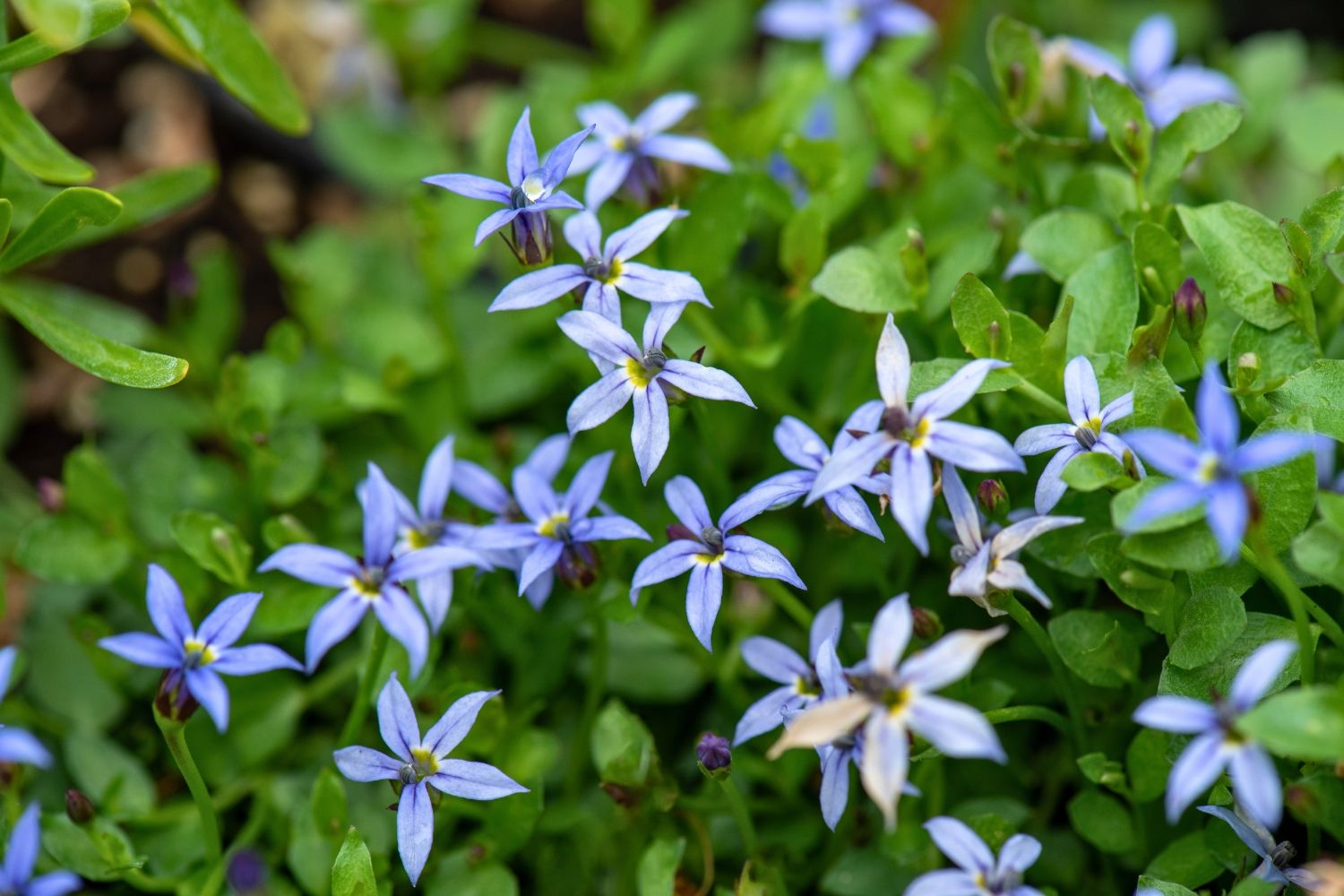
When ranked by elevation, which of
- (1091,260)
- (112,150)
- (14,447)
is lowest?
(14,447)

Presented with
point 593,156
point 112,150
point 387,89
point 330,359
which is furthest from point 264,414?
point 112,150

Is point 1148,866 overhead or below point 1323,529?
below

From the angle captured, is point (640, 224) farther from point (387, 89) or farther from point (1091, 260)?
point (387, 89)

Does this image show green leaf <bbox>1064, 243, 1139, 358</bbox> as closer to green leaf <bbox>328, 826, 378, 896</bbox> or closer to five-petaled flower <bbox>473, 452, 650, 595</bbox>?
five-petaled flower <bbox>473, 452, 650, 595</bbox>

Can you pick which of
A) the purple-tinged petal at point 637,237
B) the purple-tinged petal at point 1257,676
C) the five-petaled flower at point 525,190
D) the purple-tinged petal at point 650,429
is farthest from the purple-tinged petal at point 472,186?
the purple-tinged petal at point 1257,676

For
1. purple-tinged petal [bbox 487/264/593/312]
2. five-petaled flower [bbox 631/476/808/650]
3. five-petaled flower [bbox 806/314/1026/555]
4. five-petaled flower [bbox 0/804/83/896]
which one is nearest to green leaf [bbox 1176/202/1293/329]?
five-petaled flower [bbox 806/314/1026/555]

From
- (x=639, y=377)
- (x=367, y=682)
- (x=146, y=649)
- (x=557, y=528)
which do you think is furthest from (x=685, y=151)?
(x=146, y=649)
